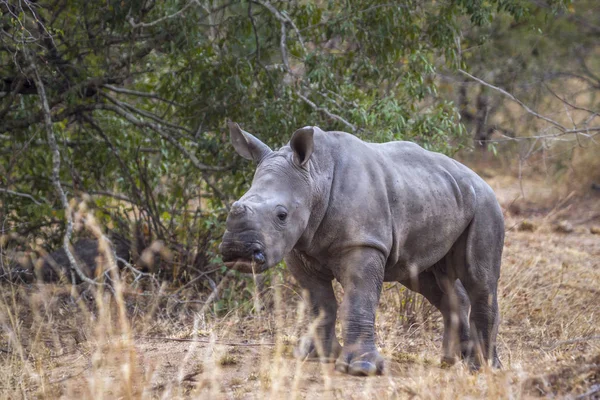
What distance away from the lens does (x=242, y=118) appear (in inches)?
352

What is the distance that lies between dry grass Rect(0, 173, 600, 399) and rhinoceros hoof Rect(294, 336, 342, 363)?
0.42 feet

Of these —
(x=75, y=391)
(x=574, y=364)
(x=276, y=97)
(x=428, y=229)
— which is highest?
(x=276, y=97)

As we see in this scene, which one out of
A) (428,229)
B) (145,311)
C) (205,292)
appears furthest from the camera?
(205,292)

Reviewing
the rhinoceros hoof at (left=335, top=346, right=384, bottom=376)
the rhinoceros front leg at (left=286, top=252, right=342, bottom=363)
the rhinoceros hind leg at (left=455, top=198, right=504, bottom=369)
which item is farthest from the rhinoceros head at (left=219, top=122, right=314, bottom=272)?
the rhinoceros hind leg at (left=455, top=198, right=504, bottom=369)

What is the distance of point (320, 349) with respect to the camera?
563 centimetres

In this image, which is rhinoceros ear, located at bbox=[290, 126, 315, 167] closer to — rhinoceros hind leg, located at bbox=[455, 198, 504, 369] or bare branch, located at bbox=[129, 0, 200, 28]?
rhinoceros hind leg, located at bbox=[455, 198, 504, 369]

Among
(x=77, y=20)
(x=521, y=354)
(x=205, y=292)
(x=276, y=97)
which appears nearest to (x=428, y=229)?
(x=521, y=354)

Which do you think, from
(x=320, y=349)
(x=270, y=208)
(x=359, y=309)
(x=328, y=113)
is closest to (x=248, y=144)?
(x=270, y=208)

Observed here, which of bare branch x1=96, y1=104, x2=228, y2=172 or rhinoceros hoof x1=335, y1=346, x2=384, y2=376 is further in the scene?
bare branch x1=96, y1=104, x2=228, y2=172

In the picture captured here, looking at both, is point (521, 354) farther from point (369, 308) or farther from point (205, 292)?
point (205, 292)

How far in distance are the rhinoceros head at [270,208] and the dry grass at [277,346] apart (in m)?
0.29

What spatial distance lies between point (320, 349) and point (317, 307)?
314 mm

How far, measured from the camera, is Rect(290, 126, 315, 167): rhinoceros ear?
210 inches

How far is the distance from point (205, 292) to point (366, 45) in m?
3.10
